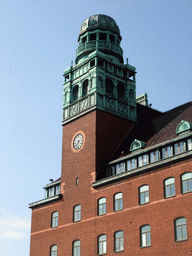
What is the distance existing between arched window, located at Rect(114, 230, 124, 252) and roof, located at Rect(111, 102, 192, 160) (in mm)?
8871

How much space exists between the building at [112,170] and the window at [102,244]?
0.10 metres

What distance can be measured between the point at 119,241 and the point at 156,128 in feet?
46.1

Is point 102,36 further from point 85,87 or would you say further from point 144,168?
point 144,168

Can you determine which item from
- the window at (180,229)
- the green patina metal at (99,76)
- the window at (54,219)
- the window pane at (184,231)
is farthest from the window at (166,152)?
the window at (54,219)

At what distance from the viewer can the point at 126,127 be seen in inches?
2104

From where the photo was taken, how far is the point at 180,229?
123ft

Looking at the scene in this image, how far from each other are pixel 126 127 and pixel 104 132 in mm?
3743

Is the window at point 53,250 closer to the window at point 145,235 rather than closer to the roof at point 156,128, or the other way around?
the roof at point 156,128

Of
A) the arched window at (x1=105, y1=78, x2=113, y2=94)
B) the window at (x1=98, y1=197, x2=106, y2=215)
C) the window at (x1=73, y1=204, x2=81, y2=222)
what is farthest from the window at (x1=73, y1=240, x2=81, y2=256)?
the arched window at (x1=105, y1=78, x2=113, y2=94)

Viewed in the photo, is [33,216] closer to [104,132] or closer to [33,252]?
[33,252]

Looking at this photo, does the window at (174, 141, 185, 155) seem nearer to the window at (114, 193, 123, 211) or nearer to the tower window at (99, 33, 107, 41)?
the window at (114, 193, 123, 211)

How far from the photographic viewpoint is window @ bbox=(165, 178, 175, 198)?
39444 millimetres

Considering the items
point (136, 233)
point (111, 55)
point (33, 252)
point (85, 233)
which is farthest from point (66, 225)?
point (111, 55)

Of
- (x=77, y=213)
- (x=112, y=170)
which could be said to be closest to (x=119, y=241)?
(x=77, y=213)
